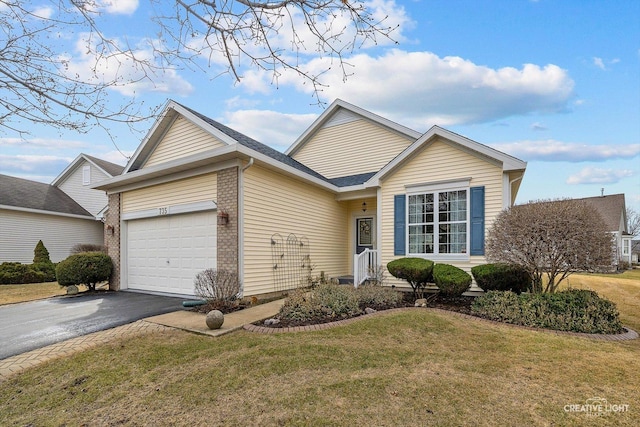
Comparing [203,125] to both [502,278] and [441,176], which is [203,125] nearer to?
[441,176]

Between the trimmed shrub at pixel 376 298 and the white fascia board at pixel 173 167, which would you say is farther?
the white fascia board at pixel 173 167

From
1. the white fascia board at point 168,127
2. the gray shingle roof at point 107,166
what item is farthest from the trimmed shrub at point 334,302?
the gray shingle roof at point 107,166

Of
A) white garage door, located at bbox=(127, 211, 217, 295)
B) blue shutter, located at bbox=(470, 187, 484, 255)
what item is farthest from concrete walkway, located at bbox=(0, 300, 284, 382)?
blue shutter, located at bbox=(470, 187, 484, 255)

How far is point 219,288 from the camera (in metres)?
7.48

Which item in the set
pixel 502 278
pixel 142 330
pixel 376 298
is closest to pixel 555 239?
pixel 502 278

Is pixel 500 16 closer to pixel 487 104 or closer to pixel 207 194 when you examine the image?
pixel 487 104

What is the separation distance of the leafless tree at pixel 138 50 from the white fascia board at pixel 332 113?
952cm

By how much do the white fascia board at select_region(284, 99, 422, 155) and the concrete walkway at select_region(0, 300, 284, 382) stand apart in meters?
8.63

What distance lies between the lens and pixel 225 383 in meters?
3.76

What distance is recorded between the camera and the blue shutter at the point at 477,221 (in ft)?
28.5

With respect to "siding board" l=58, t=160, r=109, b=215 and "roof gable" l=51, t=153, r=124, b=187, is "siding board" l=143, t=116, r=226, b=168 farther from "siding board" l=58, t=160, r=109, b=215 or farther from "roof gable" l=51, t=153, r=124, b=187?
"siding board" l=58, t=160, r=109, b=215

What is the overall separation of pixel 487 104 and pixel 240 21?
10922 mm

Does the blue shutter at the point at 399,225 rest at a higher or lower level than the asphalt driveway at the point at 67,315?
higher

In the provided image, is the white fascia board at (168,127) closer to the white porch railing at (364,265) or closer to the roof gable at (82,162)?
the white porch railing at (364,265)
